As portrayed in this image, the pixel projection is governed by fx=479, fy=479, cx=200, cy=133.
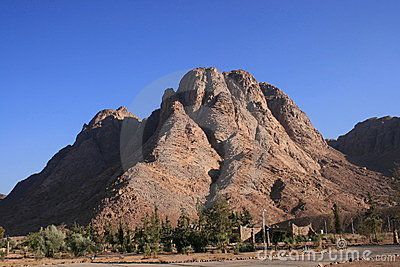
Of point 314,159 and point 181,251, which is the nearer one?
point 181,251

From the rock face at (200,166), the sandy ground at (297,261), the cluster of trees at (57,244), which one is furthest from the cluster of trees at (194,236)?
the rock face at (200,166)

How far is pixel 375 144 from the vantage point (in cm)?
17762

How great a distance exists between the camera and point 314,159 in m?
148

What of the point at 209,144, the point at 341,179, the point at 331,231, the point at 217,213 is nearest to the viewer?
the point at 217,213

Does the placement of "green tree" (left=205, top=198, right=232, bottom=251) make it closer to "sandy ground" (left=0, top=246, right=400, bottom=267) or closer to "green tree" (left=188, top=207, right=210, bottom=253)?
"green tree" (left=188, top=207, right=210, bottom=253)

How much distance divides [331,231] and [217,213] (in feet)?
124

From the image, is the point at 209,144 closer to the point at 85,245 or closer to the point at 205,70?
the point at 205,70

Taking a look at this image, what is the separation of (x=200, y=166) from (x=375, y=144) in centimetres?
9103

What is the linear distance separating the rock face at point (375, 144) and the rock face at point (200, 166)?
12354 mm

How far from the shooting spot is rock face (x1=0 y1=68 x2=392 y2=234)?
99688 mm

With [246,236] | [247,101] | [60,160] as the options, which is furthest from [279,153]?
[60,160]

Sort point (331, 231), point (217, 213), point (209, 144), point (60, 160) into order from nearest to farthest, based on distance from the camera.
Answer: point (217, 213)
point (331, 231)
point (209, 144)
point (60, 160)

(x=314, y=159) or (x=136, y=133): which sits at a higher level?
(x=136, y=133)

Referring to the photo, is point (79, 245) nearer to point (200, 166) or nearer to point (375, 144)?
point (200, 166)
